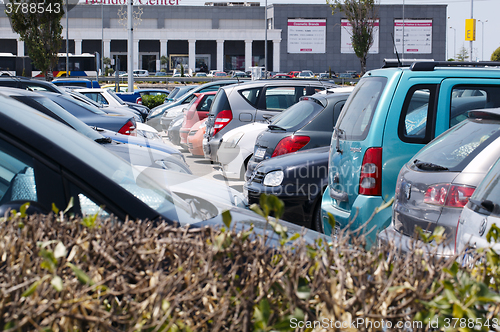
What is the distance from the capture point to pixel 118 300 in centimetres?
160

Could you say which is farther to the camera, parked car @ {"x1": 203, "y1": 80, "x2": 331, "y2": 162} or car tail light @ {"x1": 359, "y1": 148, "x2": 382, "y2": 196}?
parked car @ {"x1": 203, "y1": 80, "x2": 331, "y2": 162}

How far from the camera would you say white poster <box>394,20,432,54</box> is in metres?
76.2

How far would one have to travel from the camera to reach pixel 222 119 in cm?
1016

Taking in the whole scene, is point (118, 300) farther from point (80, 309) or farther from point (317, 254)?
point (317, 254)

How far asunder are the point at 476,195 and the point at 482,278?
1437mm

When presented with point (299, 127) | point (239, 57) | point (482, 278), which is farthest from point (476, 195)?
point (239, 57)

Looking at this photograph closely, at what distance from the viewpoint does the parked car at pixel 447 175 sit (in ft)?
11.2

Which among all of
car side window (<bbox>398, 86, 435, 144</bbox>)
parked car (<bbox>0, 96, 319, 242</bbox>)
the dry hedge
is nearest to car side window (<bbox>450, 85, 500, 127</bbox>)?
car side window (<bbox>398, 86, 435, 144</bbox>)

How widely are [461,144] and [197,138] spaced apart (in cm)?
877

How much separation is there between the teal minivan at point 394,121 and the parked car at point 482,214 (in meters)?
1.20

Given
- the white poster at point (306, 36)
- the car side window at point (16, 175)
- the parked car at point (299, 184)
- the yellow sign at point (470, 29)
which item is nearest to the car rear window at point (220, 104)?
the parked car at point (299, 184)

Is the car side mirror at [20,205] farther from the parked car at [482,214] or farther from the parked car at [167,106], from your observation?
the parked car at [167,106]

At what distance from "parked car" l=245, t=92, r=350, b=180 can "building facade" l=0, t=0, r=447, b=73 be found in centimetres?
6960

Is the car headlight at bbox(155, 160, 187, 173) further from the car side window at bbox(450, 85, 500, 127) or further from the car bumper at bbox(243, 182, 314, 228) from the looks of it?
the car side window at bbox(450, 85, 500, 127)
